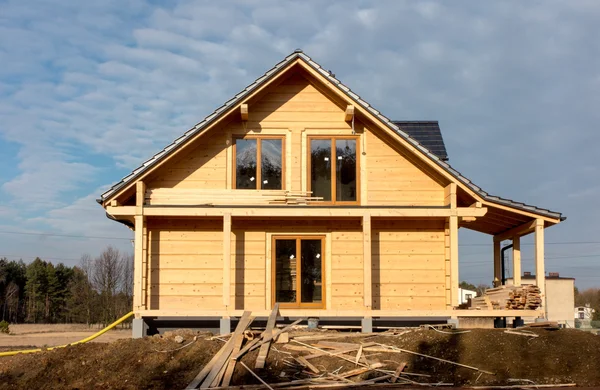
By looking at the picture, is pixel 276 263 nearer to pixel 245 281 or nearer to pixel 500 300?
pixel 245 281

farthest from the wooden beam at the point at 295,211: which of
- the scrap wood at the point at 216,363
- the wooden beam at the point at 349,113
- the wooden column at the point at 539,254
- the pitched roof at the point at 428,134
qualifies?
the pitched roof at the point at 428,134

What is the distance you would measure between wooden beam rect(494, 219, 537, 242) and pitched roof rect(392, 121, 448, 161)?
2.80 meters

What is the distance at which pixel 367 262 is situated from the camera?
15562mm

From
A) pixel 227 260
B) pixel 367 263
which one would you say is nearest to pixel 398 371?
pixel 367 263

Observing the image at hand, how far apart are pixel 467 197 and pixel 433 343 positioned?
4.82 metres

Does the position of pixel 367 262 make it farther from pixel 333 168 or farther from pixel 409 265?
pixel 333 168

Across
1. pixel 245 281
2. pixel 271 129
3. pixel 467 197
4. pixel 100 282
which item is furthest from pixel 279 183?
pixel 100 282

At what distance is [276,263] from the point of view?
16.5m

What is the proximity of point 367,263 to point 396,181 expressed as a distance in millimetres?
2392

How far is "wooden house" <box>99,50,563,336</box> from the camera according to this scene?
15852 mm

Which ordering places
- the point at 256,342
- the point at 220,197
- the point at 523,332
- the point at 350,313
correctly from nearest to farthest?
the point at 256,342 → the point at 523,332 → the point at 350,313 → the point at 220,197

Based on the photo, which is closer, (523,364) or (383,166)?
(523,364)

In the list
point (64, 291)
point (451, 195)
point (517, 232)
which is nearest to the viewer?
point (451, 195)

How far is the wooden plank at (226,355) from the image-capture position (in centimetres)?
1119
